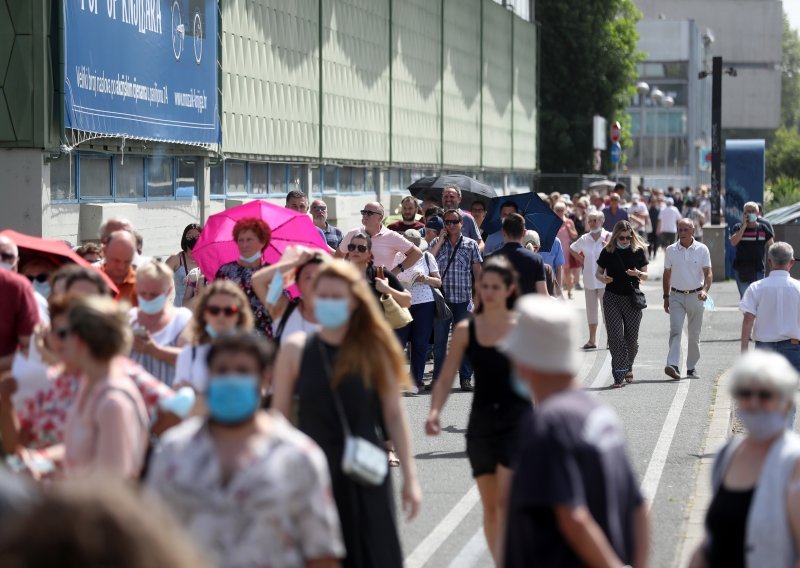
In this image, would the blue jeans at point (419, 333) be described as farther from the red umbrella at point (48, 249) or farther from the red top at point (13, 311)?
the red top at point (13, 311)

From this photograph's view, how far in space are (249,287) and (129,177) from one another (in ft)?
32.9

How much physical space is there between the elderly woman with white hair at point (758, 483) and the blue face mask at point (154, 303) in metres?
3.40

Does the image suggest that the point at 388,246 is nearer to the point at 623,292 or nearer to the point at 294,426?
the point at 623,292

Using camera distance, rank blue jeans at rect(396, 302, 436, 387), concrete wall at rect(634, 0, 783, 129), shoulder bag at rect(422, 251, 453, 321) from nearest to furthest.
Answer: blue jeans at rect(396, 302, 436, 387), shoulder bag at rect(422, 251, 453, 321), concrete wall at rect(634, 0, 783, 129)

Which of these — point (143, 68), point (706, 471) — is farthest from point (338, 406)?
point (143, 68)

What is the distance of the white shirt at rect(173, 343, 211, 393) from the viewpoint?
6.80 meters

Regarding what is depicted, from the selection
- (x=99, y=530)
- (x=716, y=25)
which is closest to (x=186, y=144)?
(x=99, y=530)


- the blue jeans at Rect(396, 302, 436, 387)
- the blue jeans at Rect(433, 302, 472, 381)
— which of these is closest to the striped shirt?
the blue jeans at Rect(433, 302, 472, 381)

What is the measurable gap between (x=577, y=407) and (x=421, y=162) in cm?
3401

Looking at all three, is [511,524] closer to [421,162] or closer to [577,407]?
[577,407]

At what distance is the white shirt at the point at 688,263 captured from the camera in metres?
16.9

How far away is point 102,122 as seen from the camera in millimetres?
17688

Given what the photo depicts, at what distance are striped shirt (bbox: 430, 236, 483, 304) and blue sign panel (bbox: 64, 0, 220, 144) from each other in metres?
4.08

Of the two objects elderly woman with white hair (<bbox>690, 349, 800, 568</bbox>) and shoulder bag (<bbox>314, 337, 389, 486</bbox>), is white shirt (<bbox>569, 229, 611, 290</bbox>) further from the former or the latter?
elderly woman with white hair (<bbox>690, 349, 800, 568</bbox>)
